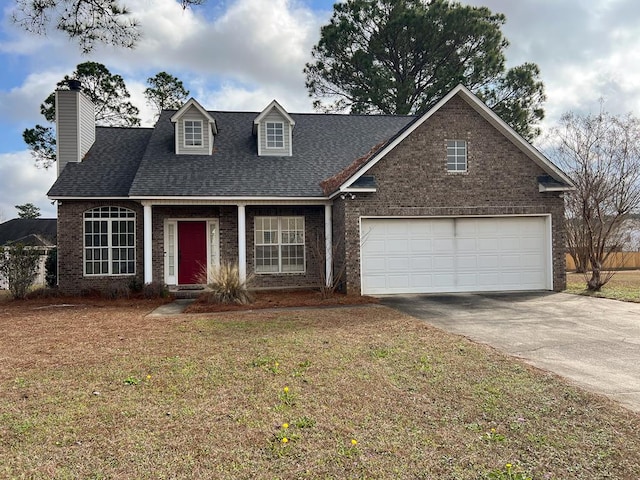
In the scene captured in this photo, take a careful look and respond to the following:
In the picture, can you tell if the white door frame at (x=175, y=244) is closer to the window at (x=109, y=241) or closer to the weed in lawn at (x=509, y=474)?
the window at (x=109, y=241)

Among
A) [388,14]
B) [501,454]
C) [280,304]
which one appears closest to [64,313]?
[280,304]

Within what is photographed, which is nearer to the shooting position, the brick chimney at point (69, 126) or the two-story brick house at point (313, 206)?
the two-story brick house at point (313, 206)

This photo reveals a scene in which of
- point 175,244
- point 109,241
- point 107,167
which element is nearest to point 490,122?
point 175,244

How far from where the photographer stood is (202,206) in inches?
617

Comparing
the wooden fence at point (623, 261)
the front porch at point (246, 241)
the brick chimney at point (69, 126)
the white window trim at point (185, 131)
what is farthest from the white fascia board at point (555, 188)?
the wooden fence at point (623, 261)

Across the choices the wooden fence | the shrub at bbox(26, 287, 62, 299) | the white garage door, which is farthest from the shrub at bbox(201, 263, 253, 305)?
the wooden fence

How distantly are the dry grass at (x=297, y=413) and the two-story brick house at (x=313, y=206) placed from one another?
20.9 ft

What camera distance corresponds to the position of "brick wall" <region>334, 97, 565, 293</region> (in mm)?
13477

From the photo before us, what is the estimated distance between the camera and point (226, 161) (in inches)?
638

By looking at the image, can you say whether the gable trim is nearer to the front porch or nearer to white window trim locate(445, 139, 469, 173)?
the front porch

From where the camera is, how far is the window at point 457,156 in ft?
45.6

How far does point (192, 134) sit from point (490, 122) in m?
10.3

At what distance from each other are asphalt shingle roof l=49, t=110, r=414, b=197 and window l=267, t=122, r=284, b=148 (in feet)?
2.05

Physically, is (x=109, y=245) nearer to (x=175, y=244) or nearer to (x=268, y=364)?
(x=175, y=244)
